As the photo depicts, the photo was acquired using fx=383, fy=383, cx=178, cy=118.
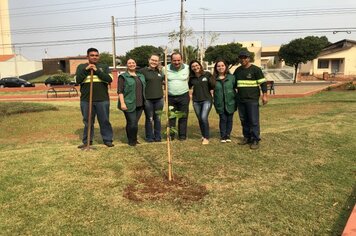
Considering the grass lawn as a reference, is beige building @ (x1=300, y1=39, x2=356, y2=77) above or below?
above

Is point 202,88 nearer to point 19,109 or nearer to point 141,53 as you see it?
point 19,109

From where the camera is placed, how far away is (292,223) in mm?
3557

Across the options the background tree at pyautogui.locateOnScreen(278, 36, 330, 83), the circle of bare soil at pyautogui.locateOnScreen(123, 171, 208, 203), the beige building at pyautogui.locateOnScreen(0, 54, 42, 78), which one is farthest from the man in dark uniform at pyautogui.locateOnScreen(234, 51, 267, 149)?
the beige building at pyautogui.locateOnScreen(0, 54, 42, 78)

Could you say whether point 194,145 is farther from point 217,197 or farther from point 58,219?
point 58,219

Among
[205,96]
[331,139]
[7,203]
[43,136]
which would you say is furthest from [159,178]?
[43,136]

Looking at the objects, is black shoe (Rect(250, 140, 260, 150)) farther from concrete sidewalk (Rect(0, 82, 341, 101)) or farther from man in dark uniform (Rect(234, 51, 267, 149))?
concrete sidewalk (Rect(0, 82, 341, 101))

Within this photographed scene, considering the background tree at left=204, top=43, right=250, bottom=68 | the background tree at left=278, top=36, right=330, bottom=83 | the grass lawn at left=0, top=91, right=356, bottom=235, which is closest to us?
the grass lawn at left=0, top=91, right=356, bottom=235

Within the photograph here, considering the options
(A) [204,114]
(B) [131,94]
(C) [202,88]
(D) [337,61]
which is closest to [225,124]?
(A) [204,114]

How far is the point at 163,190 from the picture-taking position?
437 cm

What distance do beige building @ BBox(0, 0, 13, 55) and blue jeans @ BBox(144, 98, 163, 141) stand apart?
73140 mm

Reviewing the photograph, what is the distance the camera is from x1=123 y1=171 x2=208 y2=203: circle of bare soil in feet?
13.6

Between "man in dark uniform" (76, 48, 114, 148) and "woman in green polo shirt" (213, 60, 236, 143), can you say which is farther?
"woman in green polo shirt" (213, 60, 236, 143)

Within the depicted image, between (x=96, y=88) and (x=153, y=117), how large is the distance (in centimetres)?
116

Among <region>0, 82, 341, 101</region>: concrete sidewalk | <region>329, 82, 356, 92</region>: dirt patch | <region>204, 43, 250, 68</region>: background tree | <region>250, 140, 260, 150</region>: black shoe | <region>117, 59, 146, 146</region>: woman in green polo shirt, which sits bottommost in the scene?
<region>0, 82, 341, 101</region>: concrete sidewalk
